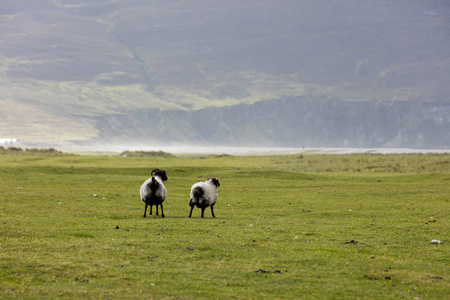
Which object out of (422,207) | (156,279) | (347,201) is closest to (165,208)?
(347,201)

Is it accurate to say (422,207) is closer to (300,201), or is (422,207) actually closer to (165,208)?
(300,201)

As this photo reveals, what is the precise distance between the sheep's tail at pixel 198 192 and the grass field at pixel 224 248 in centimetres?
117

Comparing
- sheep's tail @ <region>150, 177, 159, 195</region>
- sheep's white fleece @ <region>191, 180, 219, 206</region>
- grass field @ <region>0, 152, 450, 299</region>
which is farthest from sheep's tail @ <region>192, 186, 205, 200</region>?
sheep's tail @ <region>150, 177, 159, 195</region>

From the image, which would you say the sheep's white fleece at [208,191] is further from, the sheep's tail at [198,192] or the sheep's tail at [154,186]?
the sheep's tail at [154,186]

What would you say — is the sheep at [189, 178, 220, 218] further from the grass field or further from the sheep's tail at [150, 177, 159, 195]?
the sheep's tail at [150, 177, 159, 195]

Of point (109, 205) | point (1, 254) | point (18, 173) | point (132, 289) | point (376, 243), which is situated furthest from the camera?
point (18, 173)

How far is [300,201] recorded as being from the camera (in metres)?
39.2

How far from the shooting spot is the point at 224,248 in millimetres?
19750

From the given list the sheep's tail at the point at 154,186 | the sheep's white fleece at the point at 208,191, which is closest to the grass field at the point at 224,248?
the sheep's white fleece at the point at 208,191

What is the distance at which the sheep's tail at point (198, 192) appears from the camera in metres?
27.9

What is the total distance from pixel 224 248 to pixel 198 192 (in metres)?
8.47

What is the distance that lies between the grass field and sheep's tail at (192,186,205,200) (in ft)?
3.84

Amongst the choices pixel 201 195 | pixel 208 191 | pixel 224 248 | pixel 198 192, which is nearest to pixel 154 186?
pixel 198 192

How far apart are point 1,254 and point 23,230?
4615mm
